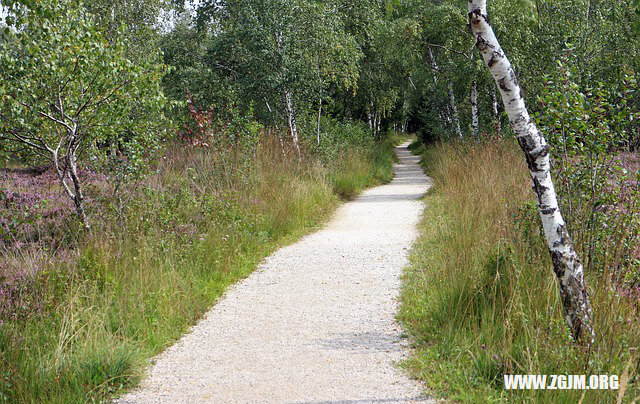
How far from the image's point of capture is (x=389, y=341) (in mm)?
5031

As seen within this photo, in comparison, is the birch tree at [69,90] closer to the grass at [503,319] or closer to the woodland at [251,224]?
the woodland at [251,224]

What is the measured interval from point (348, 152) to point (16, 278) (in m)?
13.4

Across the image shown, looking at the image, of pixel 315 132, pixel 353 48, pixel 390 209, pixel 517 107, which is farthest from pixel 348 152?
pixel 517 107

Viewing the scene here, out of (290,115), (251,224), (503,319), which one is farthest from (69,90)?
(290,115)

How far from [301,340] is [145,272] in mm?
1800

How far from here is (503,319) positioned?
14.5ft

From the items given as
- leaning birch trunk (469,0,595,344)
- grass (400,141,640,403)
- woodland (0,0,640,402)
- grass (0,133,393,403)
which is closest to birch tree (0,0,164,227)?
woodland (0,0,640,402)

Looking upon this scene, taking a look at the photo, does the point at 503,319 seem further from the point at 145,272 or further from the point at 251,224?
the point at 251,224

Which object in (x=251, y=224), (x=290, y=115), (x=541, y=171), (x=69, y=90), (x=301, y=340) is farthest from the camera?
(x=290, y=115)

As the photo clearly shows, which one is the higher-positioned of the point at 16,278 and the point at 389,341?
the point at 16,278

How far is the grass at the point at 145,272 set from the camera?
421 centimetres

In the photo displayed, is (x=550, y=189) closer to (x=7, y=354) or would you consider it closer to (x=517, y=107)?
(x=517, y=107)

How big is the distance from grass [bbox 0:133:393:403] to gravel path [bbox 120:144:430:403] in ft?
0.83

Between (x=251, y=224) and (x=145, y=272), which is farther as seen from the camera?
(x=251, y=224)
